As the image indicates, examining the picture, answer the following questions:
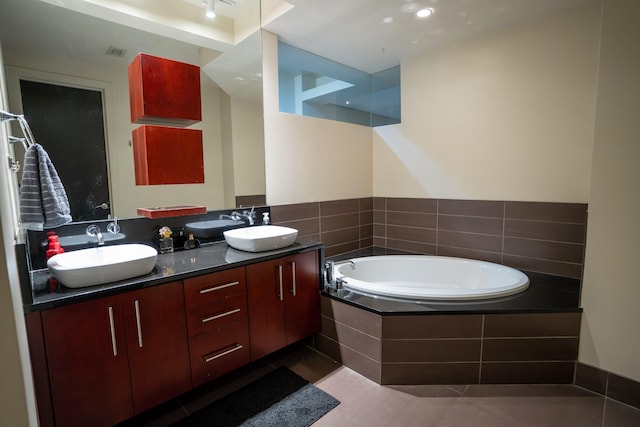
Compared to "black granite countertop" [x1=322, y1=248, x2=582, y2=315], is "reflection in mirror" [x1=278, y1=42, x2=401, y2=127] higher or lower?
higher

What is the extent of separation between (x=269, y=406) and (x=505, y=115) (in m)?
2.72

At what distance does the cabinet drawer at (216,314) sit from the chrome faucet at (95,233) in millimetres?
678

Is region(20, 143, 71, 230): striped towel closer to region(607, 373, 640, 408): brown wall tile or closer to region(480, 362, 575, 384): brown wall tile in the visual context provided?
region(480, 362, 575, 384): brown wall tile

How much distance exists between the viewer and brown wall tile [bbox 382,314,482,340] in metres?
1.84

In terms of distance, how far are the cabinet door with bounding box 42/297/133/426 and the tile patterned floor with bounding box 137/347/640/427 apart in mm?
372

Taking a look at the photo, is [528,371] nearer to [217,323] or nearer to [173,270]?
[217,323]

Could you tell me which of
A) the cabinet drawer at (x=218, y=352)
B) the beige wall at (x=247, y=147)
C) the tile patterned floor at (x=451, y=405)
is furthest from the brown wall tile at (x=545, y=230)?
the cabinet drawer at (x=218, y=352)

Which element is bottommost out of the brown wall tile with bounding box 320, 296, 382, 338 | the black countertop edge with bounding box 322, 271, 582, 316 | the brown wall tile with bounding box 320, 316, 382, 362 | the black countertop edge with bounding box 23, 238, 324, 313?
the brown wall tile with bounding box 320, 316, 382, 362

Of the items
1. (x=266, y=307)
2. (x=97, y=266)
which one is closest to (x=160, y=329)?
(x=97, y=266)

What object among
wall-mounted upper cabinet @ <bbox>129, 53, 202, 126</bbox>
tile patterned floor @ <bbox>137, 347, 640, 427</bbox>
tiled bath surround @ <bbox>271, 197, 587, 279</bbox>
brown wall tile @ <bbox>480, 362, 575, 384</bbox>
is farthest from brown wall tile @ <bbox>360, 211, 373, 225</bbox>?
wall-mounted upper cabinet @ <bbox>129, 53, 202, 126</bbox>

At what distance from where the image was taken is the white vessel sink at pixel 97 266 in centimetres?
131

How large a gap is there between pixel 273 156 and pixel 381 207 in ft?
4.63

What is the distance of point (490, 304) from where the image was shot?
189 cm

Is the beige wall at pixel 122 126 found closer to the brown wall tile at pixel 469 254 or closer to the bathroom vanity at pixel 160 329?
the bathroom vanity at pixel 160 329
